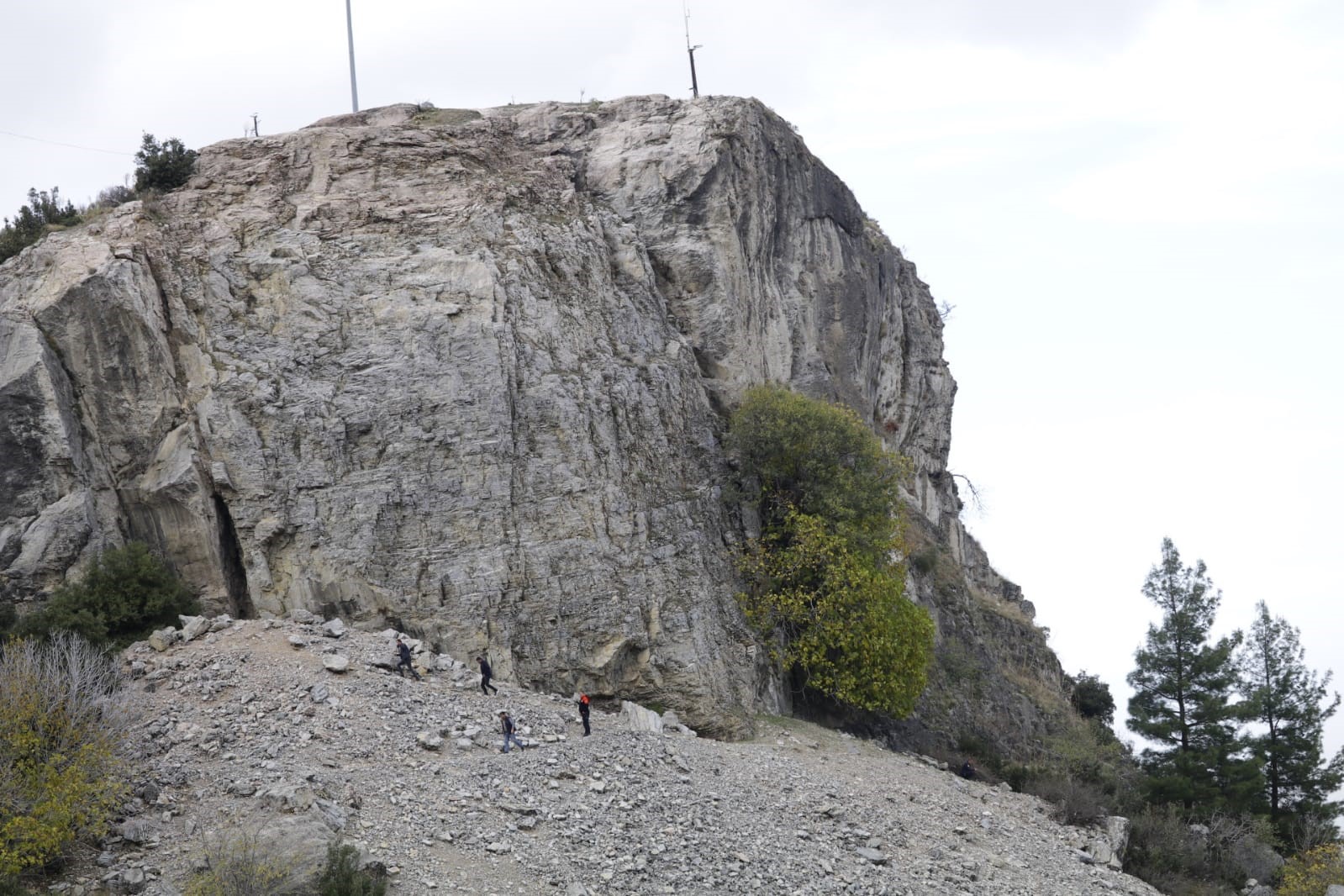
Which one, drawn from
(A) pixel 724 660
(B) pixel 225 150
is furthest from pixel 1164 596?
(B) pixel 225 150

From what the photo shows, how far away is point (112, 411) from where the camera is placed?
28.2m

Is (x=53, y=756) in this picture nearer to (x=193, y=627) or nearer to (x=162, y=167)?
(x=193, y=627)

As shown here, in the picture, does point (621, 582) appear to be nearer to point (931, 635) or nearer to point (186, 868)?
point (931, 635)

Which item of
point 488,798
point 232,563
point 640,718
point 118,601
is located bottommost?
point 488,798

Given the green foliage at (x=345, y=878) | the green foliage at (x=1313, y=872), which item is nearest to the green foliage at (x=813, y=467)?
the green foliage at (x=1313, y=872)

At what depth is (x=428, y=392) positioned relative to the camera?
95.5 feet

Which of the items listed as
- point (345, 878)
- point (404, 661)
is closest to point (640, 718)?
point (404, 661)

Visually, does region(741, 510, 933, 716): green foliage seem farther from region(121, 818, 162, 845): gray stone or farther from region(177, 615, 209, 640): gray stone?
region(121, 818, 162, 845): gray stone

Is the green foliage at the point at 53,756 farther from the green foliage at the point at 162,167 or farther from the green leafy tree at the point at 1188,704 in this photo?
the green leafy tree at the point at 1188,704

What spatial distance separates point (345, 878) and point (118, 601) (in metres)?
10.9

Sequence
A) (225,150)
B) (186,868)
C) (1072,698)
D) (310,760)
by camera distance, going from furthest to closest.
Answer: (1072,698)
(225,150)
(310,760)
(186,868)

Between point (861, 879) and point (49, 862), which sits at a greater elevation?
point (49, 862)

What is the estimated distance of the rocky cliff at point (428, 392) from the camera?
27.6 metres

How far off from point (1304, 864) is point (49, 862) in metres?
27.7
